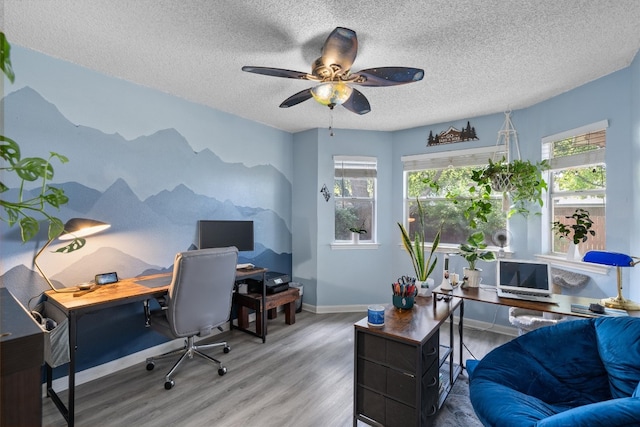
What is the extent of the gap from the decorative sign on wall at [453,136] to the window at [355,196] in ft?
2.63

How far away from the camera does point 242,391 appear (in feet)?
7.47

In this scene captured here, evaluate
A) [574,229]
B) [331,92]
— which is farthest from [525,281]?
[331,92]

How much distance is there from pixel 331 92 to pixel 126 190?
203 centimetres

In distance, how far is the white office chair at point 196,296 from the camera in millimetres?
2215

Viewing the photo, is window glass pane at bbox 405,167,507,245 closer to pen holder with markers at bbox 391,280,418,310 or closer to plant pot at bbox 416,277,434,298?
plant pot at bbox 416,277,434,298

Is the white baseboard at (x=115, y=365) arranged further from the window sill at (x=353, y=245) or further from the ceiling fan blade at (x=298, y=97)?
the ceiling fan blade at (x=298, y=97)

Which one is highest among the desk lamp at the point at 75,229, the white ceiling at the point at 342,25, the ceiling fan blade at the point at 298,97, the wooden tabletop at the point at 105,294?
the white ceiling at the point at 342,25

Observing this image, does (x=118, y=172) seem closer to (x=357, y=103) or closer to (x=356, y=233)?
(x=357, y=103)

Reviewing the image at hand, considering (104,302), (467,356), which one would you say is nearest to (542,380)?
(467,356)

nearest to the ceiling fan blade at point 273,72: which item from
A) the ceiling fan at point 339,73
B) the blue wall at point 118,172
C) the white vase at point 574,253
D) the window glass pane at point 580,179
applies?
the ceiling fan at point 339,73

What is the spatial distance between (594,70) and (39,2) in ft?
13.0

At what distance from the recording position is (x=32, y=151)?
2.16 metres

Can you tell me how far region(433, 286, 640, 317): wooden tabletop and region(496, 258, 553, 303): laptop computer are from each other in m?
0.06

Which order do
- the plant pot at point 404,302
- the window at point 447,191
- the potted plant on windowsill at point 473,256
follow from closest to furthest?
1. the plant pot at point 404,302
2. the potted plant on windowsill at point 473,256
3. the window at point 447,191
